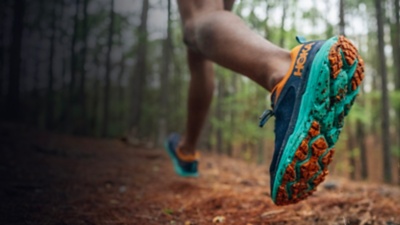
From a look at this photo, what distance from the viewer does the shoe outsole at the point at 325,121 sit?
920 millimetres

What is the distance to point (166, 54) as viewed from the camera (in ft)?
31.7

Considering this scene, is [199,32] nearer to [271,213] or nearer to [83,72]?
[271,213]

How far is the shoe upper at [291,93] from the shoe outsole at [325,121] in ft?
0.15

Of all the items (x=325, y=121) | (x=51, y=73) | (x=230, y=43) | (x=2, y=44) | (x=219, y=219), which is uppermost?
(x=2, y=44)

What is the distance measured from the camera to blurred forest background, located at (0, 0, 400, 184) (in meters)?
7.41

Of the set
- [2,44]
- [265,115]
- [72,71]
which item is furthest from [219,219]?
[2,44]

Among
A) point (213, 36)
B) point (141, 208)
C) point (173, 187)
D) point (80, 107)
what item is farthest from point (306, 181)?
point (80, 107)

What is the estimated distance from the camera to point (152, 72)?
20391 mm

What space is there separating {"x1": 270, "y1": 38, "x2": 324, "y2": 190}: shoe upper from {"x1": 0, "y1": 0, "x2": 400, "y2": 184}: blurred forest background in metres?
4.60

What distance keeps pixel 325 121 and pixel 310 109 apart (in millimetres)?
68

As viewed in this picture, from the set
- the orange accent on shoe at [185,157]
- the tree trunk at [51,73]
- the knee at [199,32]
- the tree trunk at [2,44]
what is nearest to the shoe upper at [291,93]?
the knee at [199,32]

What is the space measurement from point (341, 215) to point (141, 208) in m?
0.87

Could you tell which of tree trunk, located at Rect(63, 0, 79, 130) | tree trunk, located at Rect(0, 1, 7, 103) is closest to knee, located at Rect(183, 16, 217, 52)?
tree trunk, located at Rect(63, 0, 79, 130)

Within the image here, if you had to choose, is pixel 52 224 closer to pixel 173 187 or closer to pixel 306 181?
pixel 306 181
